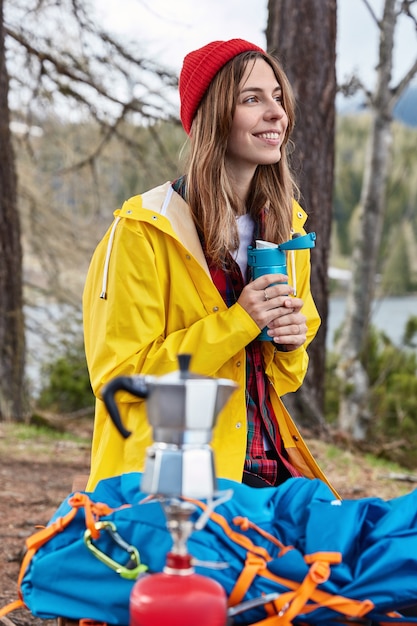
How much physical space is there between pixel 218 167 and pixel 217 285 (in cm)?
36

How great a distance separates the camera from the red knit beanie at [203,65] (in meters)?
2.49

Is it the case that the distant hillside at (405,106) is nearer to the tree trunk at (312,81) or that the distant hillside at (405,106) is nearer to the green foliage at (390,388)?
the green foliage at (390,388)

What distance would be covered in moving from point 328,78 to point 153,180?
10.9 ft

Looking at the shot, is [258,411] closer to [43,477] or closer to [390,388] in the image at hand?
[43,477]

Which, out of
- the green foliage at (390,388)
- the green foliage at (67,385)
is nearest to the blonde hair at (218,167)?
the green foliage at (390,388)

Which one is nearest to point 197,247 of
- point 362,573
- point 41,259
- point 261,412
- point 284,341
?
point 284,341

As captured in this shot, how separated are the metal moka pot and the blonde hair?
1.08 meters

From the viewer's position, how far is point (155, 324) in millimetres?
2361

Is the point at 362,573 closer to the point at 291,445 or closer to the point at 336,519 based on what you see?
the point at 336,519

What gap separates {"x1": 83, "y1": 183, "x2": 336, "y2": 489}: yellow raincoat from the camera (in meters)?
2.28

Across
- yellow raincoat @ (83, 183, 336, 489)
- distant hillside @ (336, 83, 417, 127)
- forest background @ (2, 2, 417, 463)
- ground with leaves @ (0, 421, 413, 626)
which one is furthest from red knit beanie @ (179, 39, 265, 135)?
distant hillside @ (336, 83, 417, 127)

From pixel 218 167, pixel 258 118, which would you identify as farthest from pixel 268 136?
pixel 218 167

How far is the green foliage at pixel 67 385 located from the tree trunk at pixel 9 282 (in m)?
2.30

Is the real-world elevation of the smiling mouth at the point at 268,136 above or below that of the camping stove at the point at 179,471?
above
